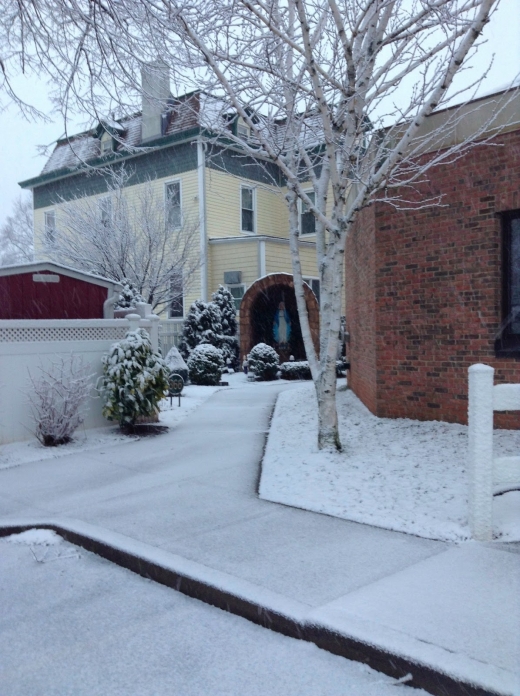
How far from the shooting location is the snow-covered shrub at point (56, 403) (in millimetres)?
8758

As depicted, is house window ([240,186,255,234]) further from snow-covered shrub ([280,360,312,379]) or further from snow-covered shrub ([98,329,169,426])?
snow-covered shrub ([98,329,169,426])

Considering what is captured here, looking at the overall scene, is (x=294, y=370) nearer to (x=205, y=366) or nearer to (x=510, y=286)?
(x=205, y=366)

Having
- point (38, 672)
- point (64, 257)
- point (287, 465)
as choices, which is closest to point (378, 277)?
point (287, 465)

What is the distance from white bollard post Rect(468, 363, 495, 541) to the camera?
4.59m

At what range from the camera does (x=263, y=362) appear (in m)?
17.4

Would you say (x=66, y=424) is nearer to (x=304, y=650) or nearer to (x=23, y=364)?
(x=23, y=364)

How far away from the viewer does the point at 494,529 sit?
15.8 ft

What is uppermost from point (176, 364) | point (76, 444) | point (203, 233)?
point (203, 233)

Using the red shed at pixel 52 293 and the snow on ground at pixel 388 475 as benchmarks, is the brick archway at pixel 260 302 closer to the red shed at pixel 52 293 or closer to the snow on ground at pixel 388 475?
the red shed at pixel 52 293

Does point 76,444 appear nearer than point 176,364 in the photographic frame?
Yes

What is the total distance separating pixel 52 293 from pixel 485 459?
8161 mm

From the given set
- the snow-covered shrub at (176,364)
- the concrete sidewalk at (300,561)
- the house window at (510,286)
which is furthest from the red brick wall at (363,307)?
the snow-covered shrub at (176,364)

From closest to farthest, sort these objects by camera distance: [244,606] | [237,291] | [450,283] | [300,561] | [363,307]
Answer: [244,606] < [300,561] < [450,283] < [363,307] < [237,291]

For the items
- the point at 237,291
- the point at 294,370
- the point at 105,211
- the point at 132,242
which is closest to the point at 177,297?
the point at 237,291
